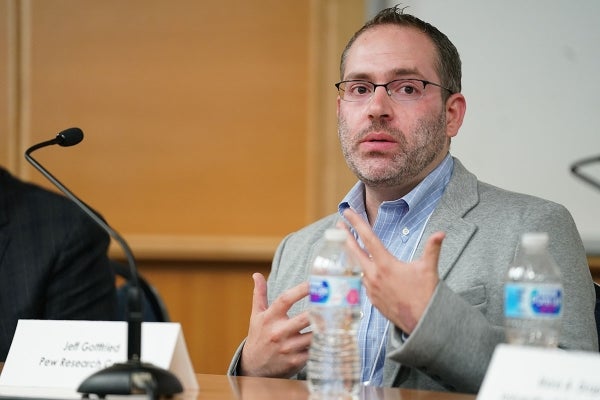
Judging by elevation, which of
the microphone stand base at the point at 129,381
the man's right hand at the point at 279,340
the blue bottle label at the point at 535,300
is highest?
the blue bottle label at the point at 535,300

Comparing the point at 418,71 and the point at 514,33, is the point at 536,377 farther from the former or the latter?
the point at 514,33

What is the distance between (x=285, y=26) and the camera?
4.16m

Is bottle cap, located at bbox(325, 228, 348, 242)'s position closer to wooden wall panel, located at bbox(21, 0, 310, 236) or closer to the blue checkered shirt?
the blue checkered shirt

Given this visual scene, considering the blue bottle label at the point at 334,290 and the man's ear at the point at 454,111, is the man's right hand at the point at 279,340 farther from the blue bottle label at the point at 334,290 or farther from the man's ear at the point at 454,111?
the man's ear at the point at 454,111

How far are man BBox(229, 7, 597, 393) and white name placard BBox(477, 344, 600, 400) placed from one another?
339mm

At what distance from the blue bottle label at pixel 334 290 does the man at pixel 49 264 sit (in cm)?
137

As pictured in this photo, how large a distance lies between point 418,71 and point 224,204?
194cm

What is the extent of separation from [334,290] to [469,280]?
618 millimetres

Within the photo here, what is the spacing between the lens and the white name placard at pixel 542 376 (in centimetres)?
133

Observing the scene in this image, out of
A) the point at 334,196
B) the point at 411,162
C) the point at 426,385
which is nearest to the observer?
the point at 426,385

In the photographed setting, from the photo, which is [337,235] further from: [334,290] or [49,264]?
[49,264]

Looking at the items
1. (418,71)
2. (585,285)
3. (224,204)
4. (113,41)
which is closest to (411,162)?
(418,71)

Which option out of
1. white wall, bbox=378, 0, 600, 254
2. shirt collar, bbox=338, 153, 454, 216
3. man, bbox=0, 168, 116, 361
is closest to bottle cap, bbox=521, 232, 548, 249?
shirt collar, bbox=338, 153, 454, 216

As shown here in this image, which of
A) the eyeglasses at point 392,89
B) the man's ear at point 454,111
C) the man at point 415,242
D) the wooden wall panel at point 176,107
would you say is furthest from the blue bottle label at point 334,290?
the wooden wall panel at point 176,107
